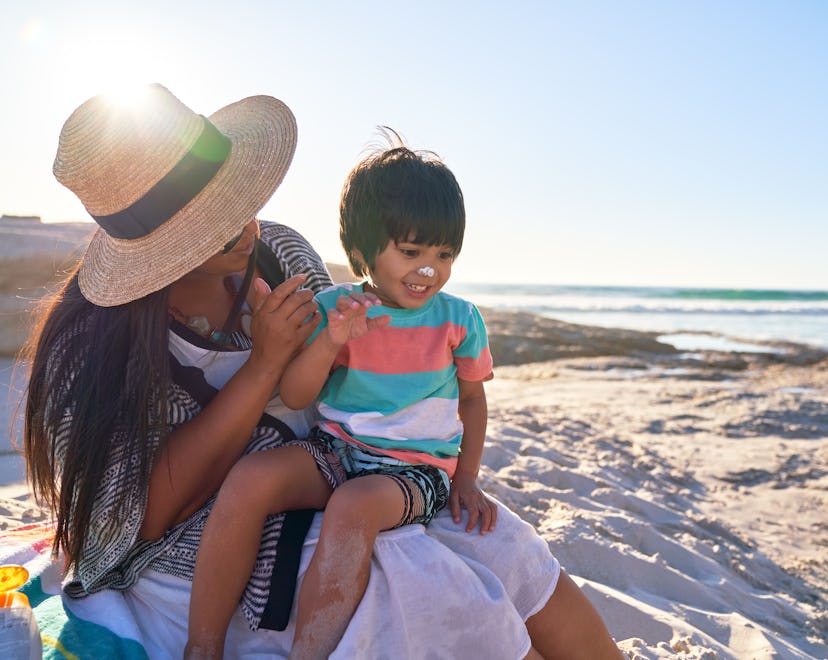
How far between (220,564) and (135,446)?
0.34 metres

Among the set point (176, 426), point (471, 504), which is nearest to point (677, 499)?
point (471, 504)

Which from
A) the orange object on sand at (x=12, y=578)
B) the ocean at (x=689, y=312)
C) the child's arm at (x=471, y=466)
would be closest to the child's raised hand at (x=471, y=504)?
the child's arm at (x=471, y=466)

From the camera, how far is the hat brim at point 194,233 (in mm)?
1680

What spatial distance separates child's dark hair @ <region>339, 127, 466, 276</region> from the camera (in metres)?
1.96

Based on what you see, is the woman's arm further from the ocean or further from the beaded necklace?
the ocean

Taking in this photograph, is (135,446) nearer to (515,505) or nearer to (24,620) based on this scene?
(24,620)

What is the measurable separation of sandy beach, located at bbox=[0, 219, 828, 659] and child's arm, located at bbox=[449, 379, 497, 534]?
0.78 meters

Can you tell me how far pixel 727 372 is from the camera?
9758mm

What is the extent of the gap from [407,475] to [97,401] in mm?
→ 749

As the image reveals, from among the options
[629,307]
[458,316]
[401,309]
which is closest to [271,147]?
[401,309]

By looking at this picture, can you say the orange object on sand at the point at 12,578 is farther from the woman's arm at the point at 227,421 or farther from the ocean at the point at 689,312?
the ocean at the point at 689,312

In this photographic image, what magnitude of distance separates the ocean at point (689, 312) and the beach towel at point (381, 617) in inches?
497

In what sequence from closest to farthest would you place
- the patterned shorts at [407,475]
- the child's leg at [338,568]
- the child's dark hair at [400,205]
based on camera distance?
the child's leg at [338,568] < the patterned shorts at [407,475] < the child's dark hair at [400,205]

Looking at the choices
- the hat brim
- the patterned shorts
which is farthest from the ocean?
the hat brim
